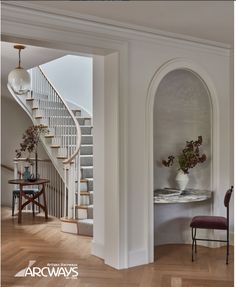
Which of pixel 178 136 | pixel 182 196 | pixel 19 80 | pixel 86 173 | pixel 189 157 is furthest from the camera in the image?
pixel 86 173

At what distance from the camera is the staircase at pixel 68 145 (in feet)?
19.4

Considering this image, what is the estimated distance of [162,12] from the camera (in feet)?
12.1

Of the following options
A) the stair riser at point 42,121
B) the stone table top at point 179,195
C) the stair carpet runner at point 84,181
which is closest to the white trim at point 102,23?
the stone table top at point 179,195

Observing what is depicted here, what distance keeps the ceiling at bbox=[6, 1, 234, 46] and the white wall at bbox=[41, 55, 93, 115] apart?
407 centimetres

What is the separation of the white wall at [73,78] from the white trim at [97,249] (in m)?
4.15

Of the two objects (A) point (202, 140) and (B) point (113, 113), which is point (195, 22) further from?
(A) point (202, 140)

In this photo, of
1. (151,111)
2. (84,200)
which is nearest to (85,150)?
(84,200)

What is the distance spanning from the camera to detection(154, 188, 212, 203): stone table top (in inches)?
181

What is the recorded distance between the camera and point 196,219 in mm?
4555

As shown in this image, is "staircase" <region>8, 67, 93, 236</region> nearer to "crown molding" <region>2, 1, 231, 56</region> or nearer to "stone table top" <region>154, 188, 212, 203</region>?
"stone table top" <region>154, 188, 212, 203</region>

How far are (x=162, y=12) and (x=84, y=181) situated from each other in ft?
11.6

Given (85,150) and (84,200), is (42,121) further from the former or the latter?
(84,200)

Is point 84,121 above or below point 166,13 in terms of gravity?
below

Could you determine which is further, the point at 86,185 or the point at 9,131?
the point at 9,131
